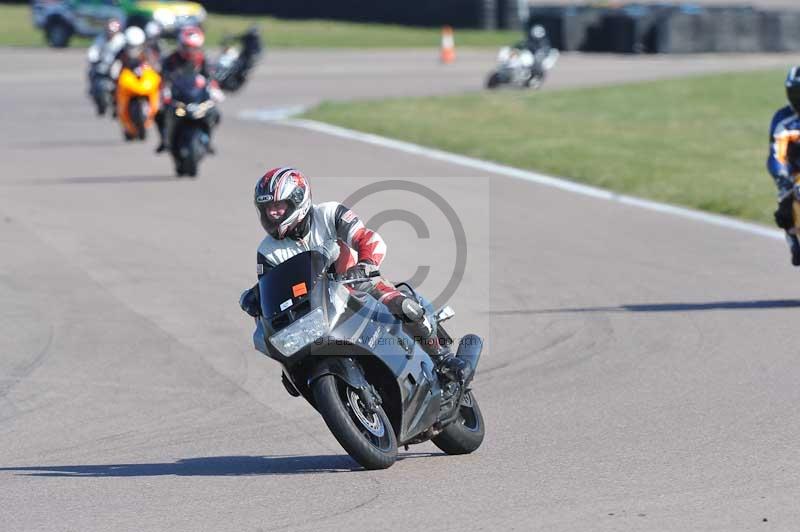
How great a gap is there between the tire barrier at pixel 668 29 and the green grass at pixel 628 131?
23.8ft

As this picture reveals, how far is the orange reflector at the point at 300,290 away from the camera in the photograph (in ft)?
21.3

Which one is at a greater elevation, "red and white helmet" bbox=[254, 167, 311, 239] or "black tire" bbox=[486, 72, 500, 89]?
"red and white helmet" bbox=[254, 167, 311, 239]

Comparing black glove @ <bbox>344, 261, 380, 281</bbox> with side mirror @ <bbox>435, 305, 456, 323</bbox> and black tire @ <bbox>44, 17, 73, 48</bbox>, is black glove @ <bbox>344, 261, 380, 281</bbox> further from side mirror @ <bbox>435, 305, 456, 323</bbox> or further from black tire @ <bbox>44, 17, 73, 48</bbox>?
black tire @ <bbox>44, 17, 73, 48</bbox>

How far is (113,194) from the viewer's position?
17.5 metres

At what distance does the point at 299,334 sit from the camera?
6434 millimetres

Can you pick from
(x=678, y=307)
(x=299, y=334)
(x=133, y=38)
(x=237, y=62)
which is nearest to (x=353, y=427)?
(x=299, y=334)

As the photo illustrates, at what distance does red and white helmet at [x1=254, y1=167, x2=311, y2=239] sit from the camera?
6.75 metres

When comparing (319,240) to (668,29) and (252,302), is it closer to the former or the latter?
(252,302)

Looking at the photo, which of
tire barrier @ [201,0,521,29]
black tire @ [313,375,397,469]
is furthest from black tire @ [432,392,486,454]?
tire barrier @ [201,0,521,29]

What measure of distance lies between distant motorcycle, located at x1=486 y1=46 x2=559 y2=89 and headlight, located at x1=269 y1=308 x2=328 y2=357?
2507 cm

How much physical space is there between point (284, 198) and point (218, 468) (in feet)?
4.31

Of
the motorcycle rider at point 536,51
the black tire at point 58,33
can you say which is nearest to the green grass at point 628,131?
the motorcycle rider at point 536,51

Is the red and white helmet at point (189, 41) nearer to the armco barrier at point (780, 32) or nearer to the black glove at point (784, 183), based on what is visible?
the black glove at point (784, 183)

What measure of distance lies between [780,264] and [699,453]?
626 centimetres
